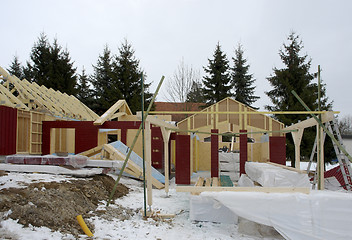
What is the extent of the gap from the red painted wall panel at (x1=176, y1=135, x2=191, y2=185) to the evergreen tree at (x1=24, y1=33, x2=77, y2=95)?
19.1m

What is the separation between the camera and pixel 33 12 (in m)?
10.5

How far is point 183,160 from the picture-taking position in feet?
36.3

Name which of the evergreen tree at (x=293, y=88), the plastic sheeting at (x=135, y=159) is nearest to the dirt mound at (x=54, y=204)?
the plastic sheeting at (x=135, y=159)

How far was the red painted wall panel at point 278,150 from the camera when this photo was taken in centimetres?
1112

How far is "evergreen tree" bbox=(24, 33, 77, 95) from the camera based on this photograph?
26.1m

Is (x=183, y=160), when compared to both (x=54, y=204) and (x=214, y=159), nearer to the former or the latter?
(x=214, y=159)

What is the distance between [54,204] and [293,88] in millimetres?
17856

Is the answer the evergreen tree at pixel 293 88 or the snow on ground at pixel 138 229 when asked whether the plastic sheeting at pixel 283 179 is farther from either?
the evergreen tree at pixel 293 88

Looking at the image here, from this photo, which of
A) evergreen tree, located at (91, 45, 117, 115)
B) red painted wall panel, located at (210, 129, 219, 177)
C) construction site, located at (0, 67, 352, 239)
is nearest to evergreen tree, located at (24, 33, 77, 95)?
evergreen tree, located at (91, 45, 117, 115)

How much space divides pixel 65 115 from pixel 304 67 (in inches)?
648

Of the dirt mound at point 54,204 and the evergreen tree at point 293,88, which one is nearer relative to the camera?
the dirt mound at point 54,204

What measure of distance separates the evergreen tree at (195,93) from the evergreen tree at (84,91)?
1077cm

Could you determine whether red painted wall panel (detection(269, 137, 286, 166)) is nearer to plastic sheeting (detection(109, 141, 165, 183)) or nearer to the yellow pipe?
plastic sheeting (detection(109, 141, 165, 183))

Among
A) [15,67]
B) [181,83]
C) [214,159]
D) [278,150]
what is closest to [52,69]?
[15,67]
